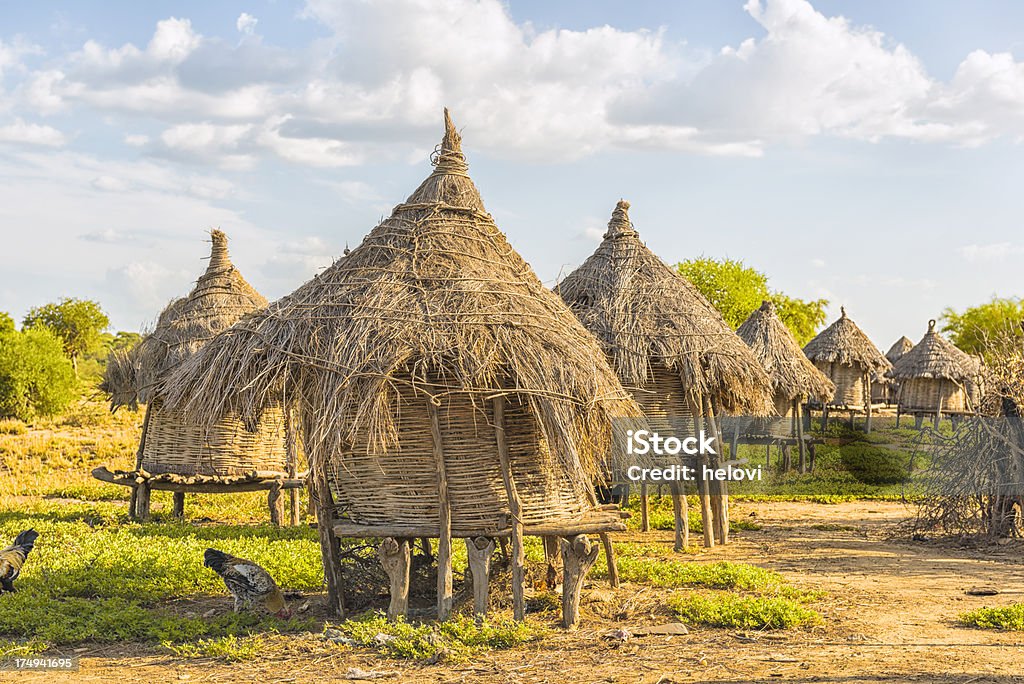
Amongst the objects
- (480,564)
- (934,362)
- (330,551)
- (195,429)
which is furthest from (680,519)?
(934,362)

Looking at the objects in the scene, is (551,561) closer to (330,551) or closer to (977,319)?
(330,551)

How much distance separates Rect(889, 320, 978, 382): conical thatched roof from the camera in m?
30.1

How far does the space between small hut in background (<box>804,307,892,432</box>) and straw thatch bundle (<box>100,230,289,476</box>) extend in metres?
18.5

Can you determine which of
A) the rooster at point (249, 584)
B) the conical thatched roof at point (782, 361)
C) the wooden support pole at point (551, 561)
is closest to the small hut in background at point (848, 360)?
the conical thatched roof at point (782, 361)

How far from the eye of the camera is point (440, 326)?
746 centimetres

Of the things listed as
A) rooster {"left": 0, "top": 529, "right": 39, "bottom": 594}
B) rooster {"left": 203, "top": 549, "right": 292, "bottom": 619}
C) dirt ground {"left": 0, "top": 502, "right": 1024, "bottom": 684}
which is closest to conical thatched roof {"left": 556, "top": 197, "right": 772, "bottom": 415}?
dirt ground {"left": 0, "top": 502, "right": 1024, "bottom": 684}

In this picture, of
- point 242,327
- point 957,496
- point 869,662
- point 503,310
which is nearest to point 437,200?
point 503,310

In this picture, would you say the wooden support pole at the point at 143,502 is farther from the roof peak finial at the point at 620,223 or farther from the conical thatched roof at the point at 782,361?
the conical thatched roof at the point at 782,361

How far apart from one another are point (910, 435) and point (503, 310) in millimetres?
24225

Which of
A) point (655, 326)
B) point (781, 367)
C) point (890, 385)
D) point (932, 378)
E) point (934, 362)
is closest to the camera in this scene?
point (655, 326)

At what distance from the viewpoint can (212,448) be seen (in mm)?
13641

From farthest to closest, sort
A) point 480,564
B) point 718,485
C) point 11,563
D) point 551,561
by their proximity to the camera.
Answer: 1. point 718,485
2. point 551,561
3. point 11,563
4. point 480,564

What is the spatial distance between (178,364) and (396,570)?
7.45m

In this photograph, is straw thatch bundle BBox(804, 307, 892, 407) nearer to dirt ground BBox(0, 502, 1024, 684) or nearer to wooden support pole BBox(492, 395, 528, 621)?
dirt ground BBox(0, 502, 1024, 684)
